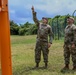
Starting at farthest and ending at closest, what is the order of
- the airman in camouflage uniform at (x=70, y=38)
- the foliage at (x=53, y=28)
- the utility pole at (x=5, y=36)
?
the foliage at (x=53, y=28)
the airman in camouflage uniform at (x=70, y=38)
the utility pole at (x=5, y=36)

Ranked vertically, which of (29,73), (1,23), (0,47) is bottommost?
(29,73)

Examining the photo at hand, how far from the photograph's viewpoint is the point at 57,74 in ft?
29.2

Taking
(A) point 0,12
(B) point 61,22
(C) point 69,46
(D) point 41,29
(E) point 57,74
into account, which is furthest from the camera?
(B) point 61,22

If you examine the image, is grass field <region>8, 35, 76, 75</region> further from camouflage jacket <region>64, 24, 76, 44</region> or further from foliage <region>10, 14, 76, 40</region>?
foliage <region>10, 14, 76, 40</region>

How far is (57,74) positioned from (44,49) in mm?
1559

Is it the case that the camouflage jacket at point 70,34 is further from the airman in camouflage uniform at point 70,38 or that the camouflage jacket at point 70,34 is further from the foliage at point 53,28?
the foliage at point 53,28

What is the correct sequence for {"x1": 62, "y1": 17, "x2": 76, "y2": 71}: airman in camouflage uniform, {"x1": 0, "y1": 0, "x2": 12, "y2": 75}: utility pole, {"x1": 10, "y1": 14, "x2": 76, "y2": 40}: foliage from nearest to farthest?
{"x1": 0, "y1": 0, "x2": 12, "y2": 75}: utility pole → {"x1": 62, "y1": 17, "x2": 76, "y2": 71}: airman in camouflage uniform → {"x1": 10, "y1": 14, "x2": 76, "y2": 40}: foliage

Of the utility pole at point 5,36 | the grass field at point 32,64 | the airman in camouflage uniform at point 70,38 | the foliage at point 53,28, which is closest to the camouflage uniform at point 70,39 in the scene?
the airman in camouflage uniform at point 70,38

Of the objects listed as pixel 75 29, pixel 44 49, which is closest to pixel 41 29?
pixel 44 49

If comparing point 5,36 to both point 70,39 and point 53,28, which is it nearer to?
point 70,39

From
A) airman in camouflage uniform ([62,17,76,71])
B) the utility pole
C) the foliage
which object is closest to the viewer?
the utility pole

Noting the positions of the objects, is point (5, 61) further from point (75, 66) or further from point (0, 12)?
point (75, 66)

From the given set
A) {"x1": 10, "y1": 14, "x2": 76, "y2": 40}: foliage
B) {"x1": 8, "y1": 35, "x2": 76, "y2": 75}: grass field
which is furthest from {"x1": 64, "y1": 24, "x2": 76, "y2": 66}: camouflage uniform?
{"x1": 10, "y1": 14, "x2": 76, "y2": 40}: foliage

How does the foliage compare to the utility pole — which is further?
the foliage
